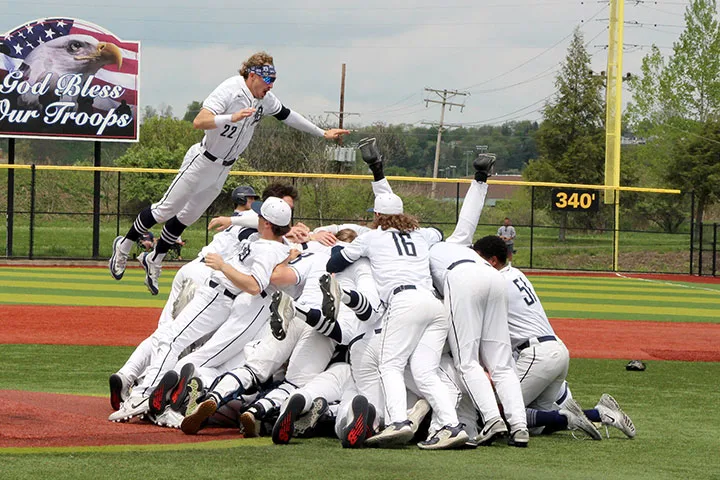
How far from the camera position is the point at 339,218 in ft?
118

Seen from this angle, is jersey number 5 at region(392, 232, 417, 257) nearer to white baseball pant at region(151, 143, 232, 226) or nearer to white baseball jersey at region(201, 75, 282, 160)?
white baseball jersey at region(201, 75, 282, 160)

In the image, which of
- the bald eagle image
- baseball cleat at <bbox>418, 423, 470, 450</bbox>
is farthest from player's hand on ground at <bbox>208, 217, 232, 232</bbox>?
the bald eagle image

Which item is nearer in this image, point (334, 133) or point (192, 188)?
point (192, 188)

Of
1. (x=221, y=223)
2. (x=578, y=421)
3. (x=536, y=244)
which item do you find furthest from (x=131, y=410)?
(x=536, y=244)

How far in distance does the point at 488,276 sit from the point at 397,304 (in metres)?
0.69

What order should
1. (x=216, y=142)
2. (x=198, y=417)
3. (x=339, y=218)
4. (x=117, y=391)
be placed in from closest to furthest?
(x=198, y=417) → (x=117, y=391) → (x=216, y=142) → (x=339, y=218)

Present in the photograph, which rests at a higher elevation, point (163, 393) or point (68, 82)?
point (68, 82)

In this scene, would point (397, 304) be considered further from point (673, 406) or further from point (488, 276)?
point (673, 406)

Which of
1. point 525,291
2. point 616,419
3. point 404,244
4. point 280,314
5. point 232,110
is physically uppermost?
point 232,110

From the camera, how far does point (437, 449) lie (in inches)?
276

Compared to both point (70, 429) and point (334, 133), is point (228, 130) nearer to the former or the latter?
point (334, 133)

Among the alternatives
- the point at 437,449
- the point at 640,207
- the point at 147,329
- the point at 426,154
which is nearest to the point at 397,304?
the point at 437,449

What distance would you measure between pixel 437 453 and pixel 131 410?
2.47 meters

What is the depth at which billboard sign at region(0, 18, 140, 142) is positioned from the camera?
Answer: 3447 cm
